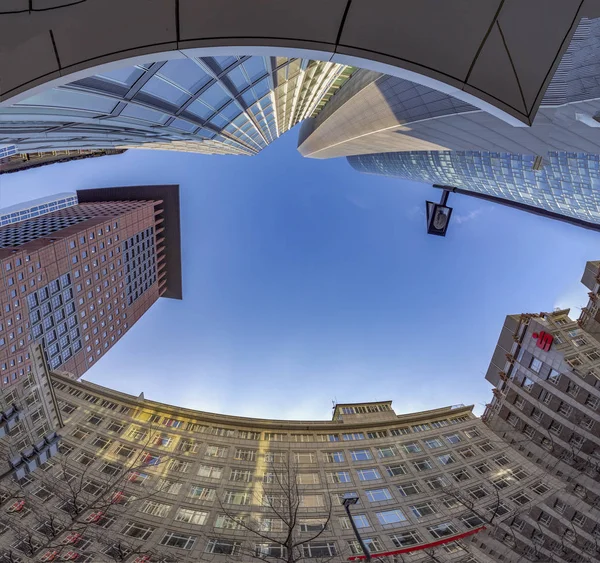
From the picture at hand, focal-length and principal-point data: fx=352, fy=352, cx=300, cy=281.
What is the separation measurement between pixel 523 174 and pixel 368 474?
269 ft

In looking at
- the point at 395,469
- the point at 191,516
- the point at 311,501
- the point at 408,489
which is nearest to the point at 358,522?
the point at 311,501

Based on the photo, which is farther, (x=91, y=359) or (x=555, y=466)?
(x=91, y=359)

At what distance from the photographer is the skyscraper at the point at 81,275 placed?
66688mm

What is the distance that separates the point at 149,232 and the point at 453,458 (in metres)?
104

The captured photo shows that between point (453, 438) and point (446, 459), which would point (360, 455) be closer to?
point (446, 459)

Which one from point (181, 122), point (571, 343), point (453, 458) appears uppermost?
point (181, 122)

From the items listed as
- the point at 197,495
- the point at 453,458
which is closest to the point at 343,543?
the point at 197,495

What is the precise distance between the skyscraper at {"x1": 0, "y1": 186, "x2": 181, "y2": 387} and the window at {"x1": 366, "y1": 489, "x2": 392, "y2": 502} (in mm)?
47064

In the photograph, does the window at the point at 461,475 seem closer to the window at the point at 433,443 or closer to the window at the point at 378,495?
the window at the point at 433,443

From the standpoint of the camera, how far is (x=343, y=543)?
28.1 metres

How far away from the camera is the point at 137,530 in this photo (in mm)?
28016

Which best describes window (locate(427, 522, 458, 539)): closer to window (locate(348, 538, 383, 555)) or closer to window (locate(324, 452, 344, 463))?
window (locate(348, 538, 383, 555))

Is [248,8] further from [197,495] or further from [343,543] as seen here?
[197,495]

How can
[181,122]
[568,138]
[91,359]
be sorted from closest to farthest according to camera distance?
[568,138]
[181,122]
[91,359]
